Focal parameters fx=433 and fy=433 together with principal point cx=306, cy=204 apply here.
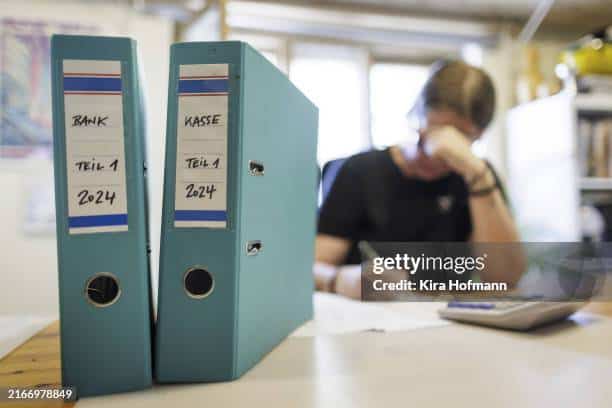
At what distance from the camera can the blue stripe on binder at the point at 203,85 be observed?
350 mm

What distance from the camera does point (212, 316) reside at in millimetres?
350

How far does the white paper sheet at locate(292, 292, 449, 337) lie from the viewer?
0.56 m

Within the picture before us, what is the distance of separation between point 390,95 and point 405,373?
1994 mm

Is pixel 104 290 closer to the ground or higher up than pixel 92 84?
closer to the ground

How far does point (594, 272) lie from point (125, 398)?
0.60 m

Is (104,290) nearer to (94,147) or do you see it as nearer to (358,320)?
(94,147)

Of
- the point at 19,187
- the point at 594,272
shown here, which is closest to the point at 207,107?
the point at 594,272

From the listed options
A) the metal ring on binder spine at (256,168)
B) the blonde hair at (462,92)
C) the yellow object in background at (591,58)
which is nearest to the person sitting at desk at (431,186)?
the blonde hair at (462,92)

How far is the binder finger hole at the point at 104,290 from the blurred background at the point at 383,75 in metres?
0.79

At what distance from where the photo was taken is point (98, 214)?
1.07 ft

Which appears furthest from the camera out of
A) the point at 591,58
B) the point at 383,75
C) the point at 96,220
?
the point at 383,75

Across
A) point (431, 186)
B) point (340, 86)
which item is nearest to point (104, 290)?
point (431, 186)

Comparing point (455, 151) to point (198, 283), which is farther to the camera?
point (455, 151)

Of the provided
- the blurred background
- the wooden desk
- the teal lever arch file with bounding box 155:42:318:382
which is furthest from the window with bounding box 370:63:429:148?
the teal lever arch file with bounding box 155:42:318:382
